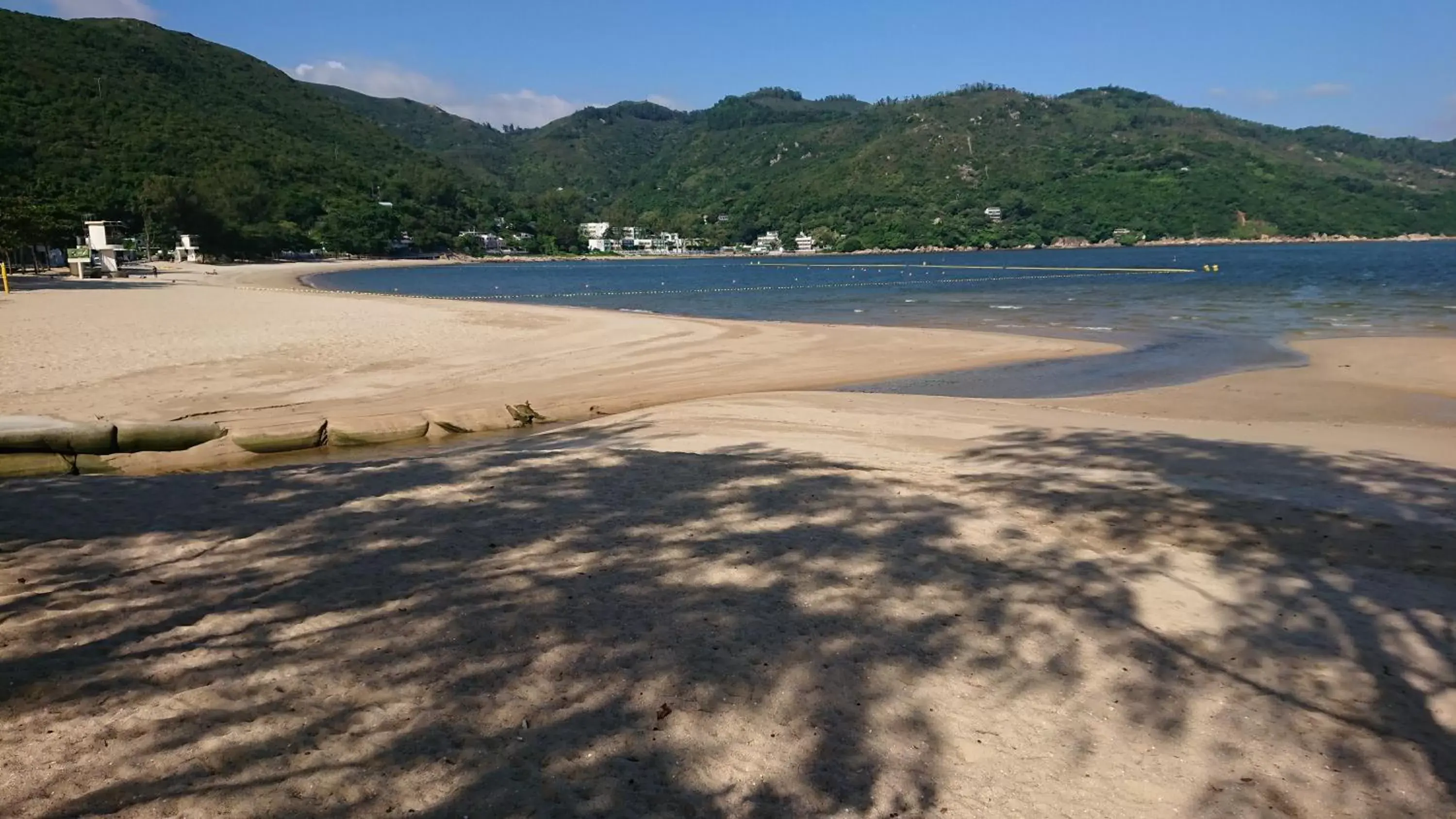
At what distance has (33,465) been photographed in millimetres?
9070

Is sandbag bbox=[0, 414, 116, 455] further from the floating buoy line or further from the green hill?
the green hill

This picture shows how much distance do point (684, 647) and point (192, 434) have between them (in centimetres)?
899

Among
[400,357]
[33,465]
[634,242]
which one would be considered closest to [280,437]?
[33,465]

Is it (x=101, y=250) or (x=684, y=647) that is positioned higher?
(x=101, y=250)

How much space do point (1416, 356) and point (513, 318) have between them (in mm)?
24765

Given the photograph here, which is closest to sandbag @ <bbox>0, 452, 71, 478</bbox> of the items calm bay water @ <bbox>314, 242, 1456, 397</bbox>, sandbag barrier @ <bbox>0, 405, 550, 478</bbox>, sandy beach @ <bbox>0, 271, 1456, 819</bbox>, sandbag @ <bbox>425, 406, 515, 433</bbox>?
sandbag barrier @ <bbox>0, 405, 550, 478</bbox>

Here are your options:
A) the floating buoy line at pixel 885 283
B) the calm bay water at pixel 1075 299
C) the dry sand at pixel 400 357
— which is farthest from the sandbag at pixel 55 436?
the floating buoy line at pixel 885 283

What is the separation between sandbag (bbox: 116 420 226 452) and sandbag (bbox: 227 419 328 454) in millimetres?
277

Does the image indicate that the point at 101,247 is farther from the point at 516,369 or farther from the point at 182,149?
the point at 182,149

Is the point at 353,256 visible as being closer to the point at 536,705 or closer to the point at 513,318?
the point at 513,318

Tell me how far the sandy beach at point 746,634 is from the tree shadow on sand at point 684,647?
0.02 metres

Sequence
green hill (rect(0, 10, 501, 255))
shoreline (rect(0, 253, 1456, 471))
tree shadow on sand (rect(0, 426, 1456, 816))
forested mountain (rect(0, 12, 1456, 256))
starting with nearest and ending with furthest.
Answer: tree shadow on sand (rect(0, 426, 1456, 816)), shoreline (rect(0, 253, 1456, 471)), green hill (rect(0, 10, 501, 255)), forested mountain (rect(0, 12, 1456, 256))

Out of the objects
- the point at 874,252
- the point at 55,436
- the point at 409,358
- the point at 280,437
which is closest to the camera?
the point at 55,436

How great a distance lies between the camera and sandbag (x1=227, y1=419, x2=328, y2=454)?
10.9 meters
